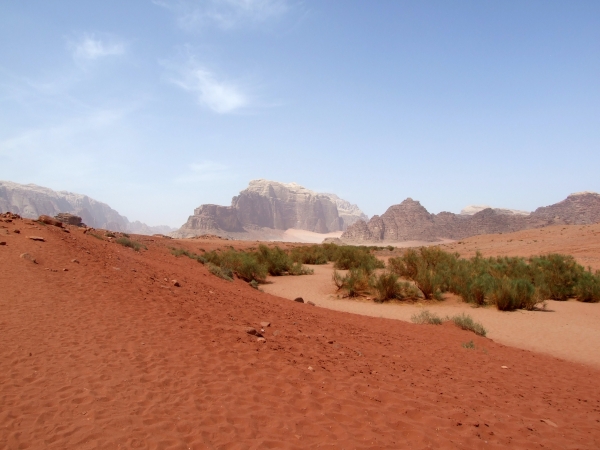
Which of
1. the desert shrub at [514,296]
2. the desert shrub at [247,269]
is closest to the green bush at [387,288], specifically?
the desert shrub at [514,296]

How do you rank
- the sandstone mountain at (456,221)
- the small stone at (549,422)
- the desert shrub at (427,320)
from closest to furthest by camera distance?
the small stone at (549,422) → the desert shrub at (427,320) → the sandstone mountain at (456,221)

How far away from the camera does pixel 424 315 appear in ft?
42.4

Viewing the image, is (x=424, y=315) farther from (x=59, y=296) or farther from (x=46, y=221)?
(x=46, y=221)

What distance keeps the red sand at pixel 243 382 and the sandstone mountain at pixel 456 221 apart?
95.3 metres

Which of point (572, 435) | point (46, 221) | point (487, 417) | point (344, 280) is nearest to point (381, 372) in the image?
point (487, 417)

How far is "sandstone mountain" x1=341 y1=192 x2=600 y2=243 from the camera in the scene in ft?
305

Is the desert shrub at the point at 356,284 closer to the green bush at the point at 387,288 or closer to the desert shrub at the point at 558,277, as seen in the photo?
the green bush at the point at 387,288

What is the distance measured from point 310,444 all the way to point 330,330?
19.4 ft

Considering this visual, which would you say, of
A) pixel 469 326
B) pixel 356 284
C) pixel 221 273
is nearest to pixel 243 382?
pixel 469 326

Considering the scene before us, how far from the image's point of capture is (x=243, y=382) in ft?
19.2

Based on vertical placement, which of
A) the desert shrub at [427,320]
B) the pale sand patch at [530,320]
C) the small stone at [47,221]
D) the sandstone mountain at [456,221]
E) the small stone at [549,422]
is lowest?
the pale sand patch at [530,320]

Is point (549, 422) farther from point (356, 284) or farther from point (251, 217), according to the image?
point (251, 217)

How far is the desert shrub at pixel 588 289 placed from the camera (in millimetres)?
16609

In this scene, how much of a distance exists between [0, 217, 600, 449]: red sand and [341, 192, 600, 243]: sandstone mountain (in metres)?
95.3
